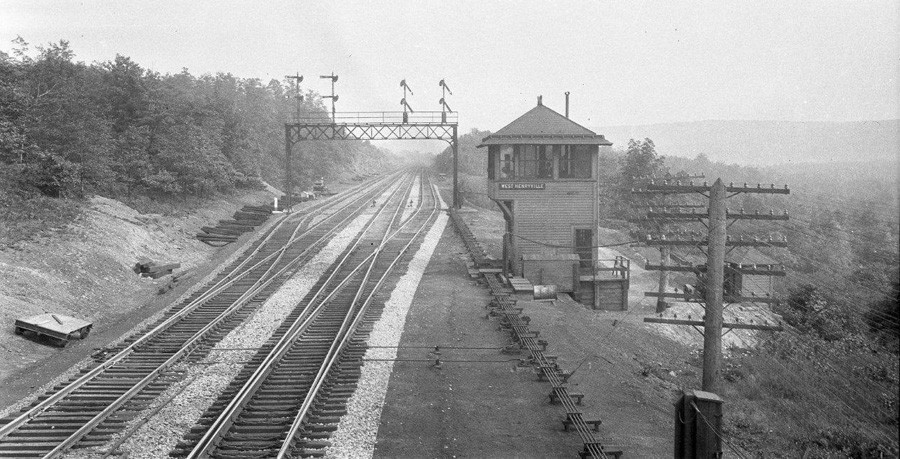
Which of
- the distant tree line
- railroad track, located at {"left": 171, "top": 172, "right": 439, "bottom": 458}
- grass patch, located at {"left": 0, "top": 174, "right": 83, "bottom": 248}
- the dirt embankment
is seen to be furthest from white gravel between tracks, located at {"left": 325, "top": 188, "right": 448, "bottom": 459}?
the distant tree line

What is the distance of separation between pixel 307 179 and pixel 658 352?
46.4 m

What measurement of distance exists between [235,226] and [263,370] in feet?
70.1

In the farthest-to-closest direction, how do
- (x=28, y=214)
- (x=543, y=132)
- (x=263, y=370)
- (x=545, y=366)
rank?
(x=543, y=132)
(x=28, y=214)
(x=545, y=366)
(x=263, y=370)

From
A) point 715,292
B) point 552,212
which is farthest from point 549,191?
point 715,292

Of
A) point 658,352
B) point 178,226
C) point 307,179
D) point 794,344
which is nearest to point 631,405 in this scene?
point 658,352

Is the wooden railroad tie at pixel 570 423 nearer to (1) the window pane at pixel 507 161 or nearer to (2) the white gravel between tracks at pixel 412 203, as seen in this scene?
(1) the window pane at pixel 507 161

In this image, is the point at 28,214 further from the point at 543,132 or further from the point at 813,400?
the point at 813,400

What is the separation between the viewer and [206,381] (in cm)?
1151

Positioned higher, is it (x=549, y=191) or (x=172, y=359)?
(x=549, y=191)

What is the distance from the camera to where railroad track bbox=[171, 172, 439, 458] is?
8988 mm

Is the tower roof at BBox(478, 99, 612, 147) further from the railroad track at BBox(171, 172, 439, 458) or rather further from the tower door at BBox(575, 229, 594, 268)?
the railroad track at BBox(171, 172, 439, 458)

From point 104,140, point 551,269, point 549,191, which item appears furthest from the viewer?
point 104,140

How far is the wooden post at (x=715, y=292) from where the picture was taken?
1087cm

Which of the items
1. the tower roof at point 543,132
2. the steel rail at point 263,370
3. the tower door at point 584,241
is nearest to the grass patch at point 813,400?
the tower door at point 584,241
